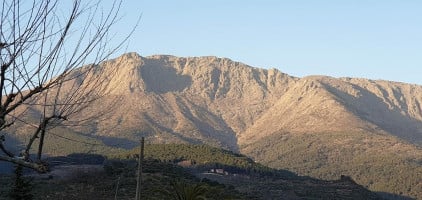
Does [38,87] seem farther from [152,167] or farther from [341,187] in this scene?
[341,187]

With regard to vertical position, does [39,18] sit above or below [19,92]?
above

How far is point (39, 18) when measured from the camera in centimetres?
834

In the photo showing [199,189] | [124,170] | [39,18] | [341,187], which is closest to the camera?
[39,18]

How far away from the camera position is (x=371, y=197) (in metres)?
162

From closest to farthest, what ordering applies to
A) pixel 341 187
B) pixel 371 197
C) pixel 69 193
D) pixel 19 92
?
pixel 19 92 < pixel 69 193 < pixel 371 197 < pixel 341 187

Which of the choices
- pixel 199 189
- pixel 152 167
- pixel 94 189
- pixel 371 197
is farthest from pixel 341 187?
pixel 199 189

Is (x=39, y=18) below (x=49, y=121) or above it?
above

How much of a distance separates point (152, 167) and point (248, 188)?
4072cm

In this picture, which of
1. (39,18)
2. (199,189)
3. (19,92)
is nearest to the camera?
(19,92)

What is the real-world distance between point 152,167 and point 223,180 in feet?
169

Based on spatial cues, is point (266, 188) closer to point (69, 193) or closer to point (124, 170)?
point (124, 170)

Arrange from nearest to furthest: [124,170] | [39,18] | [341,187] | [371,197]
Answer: [39,18] → [124,170] → [371,197] → [341,187]

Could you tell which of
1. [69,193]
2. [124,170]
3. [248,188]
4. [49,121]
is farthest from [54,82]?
[248,188]

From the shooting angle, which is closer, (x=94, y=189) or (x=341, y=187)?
(x=94, y=189)
